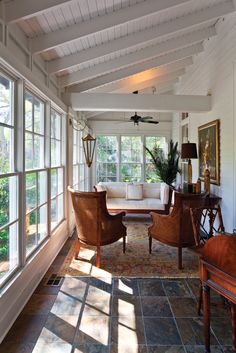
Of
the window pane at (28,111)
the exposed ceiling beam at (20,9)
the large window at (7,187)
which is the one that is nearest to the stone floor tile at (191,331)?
the large window at (7,187)

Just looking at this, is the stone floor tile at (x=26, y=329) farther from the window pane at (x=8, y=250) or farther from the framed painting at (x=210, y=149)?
the framed painting at (x=210, y=149)

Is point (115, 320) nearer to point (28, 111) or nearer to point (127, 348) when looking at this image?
point (127, 348)

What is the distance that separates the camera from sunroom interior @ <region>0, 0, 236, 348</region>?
222 cm

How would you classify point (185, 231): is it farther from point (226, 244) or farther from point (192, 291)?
point (226, 244)

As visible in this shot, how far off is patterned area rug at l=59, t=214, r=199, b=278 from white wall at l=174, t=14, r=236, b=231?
3.41 ft

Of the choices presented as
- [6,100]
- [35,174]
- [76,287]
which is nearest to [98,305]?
[76,287]

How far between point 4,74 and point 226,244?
7.30ft

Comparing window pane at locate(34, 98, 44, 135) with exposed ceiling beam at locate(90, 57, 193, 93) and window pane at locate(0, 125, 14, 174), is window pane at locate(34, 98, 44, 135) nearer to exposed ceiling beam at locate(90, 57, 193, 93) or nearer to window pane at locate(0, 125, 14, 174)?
window pane at locate(0, 125, 14, 174)

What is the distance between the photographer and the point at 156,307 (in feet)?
7.77

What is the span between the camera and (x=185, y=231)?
130 inches

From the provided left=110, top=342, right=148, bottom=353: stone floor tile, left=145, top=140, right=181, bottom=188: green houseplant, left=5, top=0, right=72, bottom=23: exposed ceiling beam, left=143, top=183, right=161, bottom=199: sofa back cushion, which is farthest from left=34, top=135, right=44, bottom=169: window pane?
left=145, top=140, right=181, bottom=188: green houseplant

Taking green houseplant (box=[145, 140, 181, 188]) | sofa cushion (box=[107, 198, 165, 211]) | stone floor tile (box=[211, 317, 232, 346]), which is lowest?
stone floor tile (box=[211, 317, 232, 346])

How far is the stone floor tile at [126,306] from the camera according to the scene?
2.27m

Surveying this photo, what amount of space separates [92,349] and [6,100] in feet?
7.10
